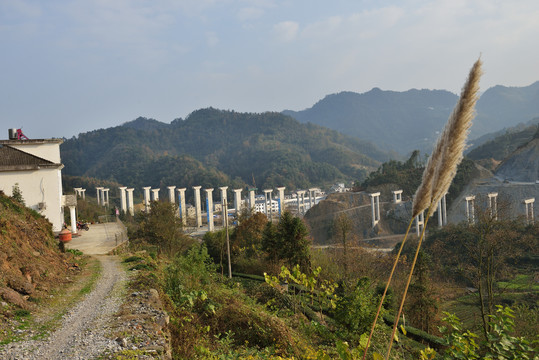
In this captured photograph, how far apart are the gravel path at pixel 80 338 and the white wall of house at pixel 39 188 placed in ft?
35.2

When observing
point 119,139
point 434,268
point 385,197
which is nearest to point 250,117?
point 119,139

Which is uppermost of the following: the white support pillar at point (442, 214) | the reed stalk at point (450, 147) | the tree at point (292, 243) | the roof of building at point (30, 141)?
the roof of building at point (30, 141)

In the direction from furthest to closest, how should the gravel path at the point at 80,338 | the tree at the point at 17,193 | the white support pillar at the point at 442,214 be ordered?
the white support pillar at the point at 442,214
the tree at the point at 17,193
the gravel path at the point at 80,338

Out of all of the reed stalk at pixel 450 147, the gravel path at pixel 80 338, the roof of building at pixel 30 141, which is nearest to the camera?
the reed stalk at pixel 450 147

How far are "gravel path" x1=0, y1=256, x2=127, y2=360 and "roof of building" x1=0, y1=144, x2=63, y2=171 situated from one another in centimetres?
1096

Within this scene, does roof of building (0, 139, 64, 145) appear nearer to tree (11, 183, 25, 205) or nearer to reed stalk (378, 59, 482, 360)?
tree (11, 183, 25, 205)

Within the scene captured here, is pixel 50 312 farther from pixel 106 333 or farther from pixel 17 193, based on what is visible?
pixel 17 193

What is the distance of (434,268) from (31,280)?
62.0ft

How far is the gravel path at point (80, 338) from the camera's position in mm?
4262

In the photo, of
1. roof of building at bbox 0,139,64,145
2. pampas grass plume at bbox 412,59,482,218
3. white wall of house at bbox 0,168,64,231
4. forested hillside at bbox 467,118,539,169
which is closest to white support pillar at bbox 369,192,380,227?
forested hillside at bbox 467,118,539,169

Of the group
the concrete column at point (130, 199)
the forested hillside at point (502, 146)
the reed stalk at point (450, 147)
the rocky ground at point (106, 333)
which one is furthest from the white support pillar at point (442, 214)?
the reed stalk at point (450, 147)

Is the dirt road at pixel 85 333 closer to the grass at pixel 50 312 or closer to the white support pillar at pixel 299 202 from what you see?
the grass at pixel 50 312

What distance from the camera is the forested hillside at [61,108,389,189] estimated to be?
8406cm

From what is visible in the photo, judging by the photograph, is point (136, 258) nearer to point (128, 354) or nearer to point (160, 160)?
point (128, 354)
